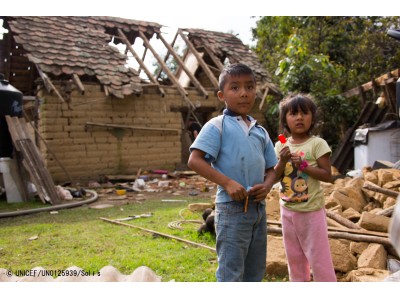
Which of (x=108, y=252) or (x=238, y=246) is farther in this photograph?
(x=108, y=252)

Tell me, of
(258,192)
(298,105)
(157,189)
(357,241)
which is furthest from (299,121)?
(157,189)

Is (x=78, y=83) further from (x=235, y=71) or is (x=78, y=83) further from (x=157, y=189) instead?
(x=235, y=71)

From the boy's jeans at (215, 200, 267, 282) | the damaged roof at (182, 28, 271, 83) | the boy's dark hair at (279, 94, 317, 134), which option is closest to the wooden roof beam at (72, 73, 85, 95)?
the damaged roof at (182, 28, 271, 83)

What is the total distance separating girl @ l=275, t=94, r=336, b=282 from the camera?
92.3 inches

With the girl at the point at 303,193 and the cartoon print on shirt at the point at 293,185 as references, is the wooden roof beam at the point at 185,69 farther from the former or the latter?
the cartoon print on shirt at the point at 293,185

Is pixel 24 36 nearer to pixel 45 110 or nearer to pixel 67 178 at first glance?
pixel 45 110

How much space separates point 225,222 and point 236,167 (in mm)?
283

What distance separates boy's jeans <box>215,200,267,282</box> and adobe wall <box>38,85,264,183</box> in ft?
28.0

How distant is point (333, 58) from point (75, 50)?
835 centimetres

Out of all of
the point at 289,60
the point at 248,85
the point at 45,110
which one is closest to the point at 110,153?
the point at 45,110

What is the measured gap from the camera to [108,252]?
400cm

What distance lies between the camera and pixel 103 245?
14.2ft

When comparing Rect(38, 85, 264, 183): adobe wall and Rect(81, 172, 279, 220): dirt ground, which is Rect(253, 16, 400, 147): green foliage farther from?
Rect(81, 172, 279, 220): dirt ground

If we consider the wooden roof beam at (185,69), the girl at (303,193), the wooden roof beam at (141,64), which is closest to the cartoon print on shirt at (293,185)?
the girl at (303,193)
